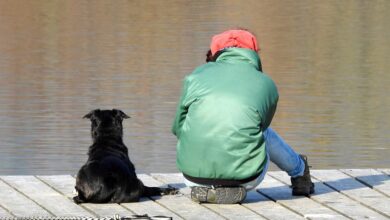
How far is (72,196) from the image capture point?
10008 millimetres

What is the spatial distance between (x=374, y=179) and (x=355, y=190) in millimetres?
471

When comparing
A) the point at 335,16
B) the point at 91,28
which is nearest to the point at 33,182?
the point at 91,28

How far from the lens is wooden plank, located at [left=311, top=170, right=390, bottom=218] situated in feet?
32.4

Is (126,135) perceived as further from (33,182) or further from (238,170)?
(238,170)

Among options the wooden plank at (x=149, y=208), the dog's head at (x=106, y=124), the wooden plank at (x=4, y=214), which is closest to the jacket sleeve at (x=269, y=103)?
the wooden plank at (x=149, y=208)

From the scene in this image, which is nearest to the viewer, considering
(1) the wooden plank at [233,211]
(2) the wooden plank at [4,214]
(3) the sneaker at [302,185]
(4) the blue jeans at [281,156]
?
(2) the wooden plank at [4,214]

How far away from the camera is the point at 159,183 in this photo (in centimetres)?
1069

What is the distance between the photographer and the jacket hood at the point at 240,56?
32.0ft

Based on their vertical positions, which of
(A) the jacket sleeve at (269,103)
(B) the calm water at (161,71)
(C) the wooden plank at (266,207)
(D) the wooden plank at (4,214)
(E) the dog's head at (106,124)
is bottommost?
(B) the calm water at (161,71)

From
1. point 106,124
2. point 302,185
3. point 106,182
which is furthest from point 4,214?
point 302,185

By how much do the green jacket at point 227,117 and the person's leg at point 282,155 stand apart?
29cm

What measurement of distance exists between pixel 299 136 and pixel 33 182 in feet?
16.8

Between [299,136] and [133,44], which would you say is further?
[133,44]

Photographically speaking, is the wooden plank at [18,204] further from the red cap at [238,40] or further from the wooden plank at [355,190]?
the wooden plank at [355,190]
